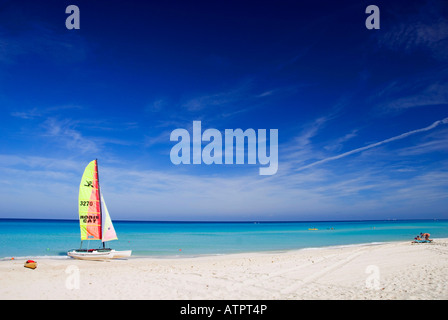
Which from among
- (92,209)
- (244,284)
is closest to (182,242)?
(92,209)

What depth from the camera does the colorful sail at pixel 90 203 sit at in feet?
94.4

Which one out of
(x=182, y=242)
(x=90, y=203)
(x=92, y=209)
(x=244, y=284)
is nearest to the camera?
(x=244, y=284)

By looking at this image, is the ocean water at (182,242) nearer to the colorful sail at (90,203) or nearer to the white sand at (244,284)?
the colorful sail at (90,203)

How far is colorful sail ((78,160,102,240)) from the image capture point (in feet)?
94.4

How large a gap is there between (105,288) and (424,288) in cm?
1499

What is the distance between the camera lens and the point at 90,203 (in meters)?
29.3

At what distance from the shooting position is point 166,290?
13.1m

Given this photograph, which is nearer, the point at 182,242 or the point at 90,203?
the point at 90,203

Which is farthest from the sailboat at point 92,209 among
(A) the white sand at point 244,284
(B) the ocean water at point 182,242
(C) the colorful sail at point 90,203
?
(A) the white sand at point 244,284

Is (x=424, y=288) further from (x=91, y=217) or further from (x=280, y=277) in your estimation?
(x=91, y=217)

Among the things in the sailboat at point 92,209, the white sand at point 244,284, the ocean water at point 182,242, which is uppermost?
the sailboat at point 92,209

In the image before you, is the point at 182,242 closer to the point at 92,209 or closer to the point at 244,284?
the point at 92,209

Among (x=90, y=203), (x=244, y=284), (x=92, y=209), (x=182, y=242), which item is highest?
(x=90, y=203)
